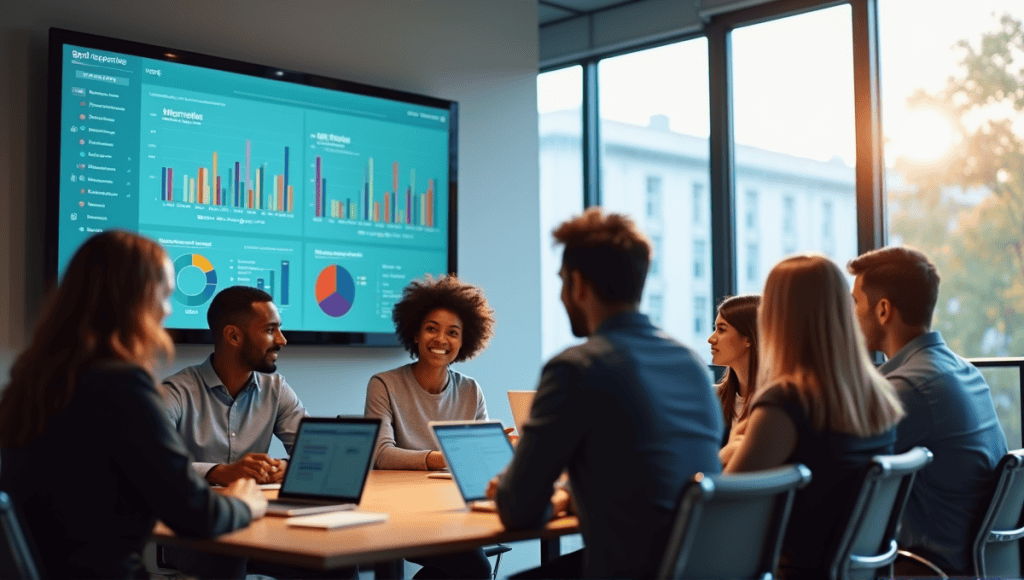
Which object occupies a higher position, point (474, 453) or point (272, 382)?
point (272, 382)

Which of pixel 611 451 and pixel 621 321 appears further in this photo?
pixel 621 321

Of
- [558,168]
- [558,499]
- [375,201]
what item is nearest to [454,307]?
[375,201]

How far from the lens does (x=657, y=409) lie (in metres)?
2.07

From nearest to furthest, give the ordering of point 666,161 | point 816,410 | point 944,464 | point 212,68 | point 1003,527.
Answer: point 816,410
point 944,464
point 1003,527
point 212,68
point 666,161

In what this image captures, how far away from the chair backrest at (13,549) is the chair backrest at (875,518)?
1615mm

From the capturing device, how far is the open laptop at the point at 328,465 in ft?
8.16

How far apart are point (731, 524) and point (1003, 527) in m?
1.31

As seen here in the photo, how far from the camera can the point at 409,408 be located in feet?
12.5

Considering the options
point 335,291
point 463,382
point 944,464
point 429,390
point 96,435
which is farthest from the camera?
point 335,291

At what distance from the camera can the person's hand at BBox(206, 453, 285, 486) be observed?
2.89 m

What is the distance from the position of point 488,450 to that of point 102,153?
222 cm

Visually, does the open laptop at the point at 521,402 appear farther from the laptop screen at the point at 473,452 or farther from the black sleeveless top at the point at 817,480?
the black sleeveless top at the point at 817,480

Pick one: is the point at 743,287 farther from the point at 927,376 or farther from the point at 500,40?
the point at 927,376

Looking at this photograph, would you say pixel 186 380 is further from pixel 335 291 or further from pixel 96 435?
pixel 96 435
